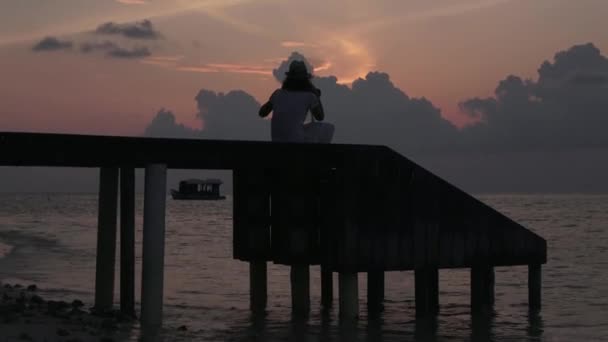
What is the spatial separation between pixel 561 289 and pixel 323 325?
1331 centimetres

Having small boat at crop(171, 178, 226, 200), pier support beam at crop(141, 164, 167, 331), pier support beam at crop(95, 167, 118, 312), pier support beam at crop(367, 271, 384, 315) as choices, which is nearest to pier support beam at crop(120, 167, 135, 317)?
pier support beam at crop(95, 167, 118, 312)

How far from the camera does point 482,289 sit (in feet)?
64.2

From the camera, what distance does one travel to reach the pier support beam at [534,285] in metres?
19.7

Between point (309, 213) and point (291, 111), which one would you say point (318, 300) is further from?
point (291, 111)

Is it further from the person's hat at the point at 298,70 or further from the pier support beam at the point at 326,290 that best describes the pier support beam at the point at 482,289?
the person's hat at the point at 298,70

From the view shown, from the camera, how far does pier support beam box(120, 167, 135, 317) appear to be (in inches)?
643

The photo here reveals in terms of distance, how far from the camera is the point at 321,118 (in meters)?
16.4

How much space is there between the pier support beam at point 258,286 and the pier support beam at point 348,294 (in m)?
2.67

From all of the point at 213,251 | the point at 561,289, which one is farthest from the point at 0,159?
the point at 213,251

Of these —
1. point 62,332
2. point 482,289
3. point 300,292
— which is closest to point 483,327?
point 482,289

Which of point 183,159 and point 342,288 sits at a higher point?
point 183,159

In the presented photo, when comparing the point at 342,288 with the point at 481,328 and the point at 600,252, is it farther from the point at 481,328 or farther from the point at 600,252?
the point at 600,252

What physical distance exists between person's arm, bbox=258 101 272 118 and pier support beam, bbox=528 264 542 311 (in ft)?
21.3

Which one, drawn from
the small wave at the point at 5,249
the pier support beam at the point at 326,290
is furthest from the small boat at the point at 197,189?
the pier support beam at the point at 326,290
